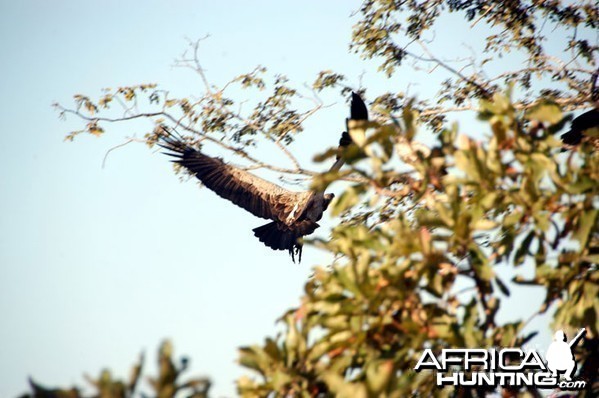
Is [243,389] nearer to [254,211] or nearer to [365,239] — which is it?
[365,239]

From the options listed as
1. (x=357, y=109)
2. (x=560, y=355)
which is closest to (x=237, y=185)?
(x=357, y=109)

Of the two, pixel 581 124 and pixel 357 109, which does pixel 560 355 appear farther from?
pixel 357 109

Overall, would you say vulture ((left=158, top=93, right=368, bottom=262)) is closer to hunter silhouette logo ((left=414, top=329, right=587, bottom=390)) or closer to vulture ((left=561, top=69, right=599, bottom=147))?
vulture ((left=561, top=69, right=599, bottom=147))

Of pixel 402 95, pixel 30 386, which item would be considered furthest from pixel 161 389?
pixel 402 95

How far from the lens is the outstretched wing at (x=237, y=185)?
31.3 ft

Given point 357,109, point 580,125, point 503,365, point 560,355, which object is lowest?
point 503,365

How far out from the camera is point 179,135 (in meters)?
9.45

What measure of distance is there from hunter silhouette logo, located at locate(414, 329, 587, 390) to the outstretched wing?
635cm

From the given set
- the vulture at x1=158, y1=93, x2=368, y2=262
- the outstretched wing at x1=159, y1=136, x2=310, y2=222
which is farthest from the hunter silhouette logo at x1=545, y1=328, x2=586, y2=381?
the outstretched wing at x1=159, y1=136, x2=310, y2=222

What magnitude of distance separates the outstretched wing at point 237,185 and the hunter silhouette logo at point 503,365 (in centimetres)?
635

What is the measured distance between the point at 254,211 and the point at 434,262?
285 inches

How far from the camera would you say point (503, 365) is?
9.98ft

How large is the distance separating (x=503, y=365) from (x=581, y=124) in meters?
4.34

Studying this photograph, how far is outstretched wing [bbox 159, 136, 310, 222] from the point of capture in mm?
9531
